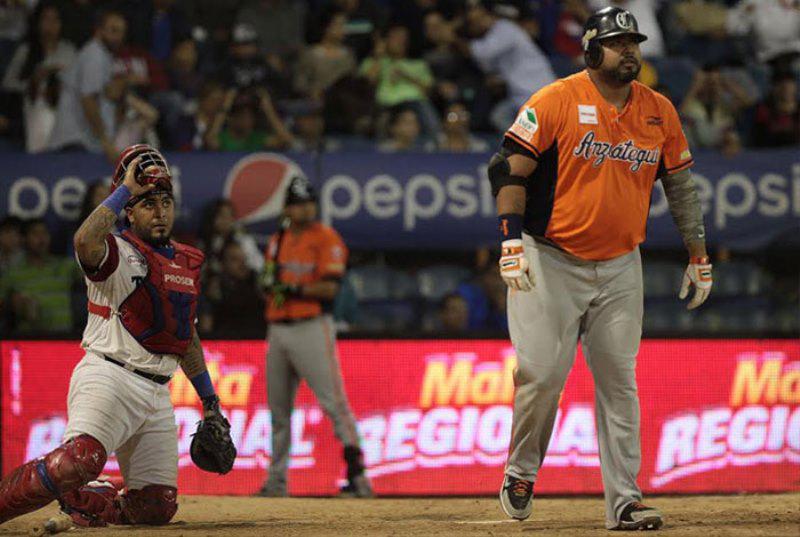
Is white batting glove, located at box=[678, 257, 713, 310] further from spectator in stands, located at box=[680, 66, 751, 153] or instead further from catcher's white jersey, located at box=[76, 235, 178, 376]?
spectator in stands, located at box=[680, 66, 751, 153]

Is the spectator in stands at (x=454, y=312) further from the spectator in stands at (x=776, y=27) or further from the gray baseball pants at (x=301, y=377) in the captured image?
the spectator in stands at (x=776, y=27)

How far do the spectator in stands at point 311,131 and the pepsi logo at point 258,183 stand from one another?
469mm

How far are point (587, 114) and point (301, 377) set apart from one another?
467cm

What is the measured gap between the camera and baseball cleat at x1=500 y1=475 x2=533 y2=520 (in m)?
6.94

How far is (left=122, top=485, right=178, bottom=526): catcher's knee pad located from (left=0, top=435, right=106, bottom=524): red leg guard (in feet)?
2.50

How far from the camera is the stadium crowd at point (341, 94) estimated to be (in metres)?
12.1

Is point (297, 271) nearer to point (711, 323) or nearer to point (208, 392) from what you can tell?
point (208, 392)

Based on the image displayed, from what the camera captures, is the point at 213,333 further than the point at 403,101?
No

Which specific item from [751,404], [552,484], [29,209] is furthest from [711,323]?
[29,209]

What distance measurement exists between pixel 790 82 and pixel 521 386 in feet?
27.0

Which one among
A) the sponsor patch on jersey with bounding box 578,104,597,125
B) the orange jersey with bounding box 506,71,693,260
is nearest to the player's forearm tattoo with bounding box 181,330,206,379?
the orange jersey with bounding box 506,71,693,260

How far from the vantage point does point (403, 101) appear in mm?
13695

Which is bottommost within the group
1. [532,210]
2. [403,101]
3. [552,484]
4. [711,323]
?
[552,484]

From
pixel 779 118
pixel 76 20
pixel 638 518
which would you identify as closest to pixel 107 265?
pixel 638 518
